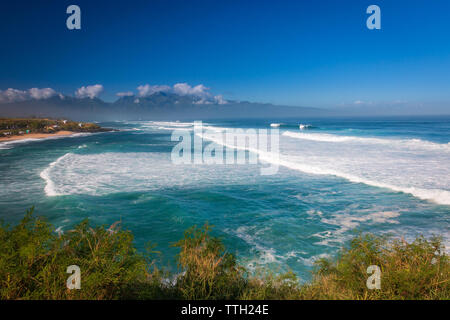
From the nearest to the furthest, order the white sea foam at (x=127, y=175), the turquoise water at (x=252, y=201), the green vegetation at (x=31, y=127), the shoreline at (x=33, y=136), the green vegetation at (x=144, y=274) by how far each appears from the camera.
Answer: the green vegetation at (x=144, y=274) < the turquoise water at (x=252, y=201) < the white sea foam at (x=127, y=175) < the shoreline at (x=33, y=136) < the green vegetation at (x=31, y=127)

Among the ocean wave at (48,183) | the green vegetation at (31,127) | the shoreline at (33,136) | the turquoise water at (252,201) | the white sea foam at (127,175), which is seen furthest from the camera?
the green vegetation at (31,127)

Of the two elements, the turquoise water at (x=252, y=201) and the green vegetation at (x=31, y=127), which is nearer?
the turquoise water at (x=252, y=201)

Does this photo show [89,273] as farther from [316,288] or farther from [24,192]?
[24,192]

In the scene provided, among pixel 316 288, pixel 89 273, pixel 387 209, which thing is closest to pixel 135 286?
pixel 89 273

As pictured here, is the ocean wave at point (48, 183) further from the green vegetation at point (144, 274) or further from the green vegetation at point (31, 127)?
the green vegetation at point (31, 127)

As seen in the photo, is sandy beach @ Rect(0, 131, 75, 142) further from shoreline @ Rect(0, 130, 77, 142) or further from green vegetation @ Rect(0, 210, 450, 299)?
green vegetation @ Rect(0, 210, 450, 299)

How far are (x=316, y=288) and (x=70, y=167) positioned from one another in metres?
23.9

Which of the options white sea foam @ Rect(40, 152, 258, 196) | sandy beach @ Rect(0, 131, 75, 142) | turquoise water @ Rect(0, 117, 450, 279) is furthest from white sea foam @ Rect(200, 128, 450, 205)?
sandy beach @ Rect(0, 131, 75, 142)

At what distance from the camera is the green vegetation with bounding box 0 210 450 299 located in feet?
14.0

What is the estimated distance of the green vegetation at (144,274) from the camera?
428 centimetres

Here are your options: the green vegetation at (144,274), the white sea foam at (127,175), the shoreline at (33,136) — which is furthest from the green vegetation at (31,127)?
the green vegetation at (144,274)

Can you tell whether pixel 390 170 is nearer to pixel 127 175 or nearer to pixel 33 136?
pixel 127 175

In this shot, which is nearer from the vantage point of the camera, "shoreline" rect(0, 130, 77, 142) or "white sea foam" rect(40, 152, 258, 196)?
"white sea foam" rect(40, 152, 258, 196)
